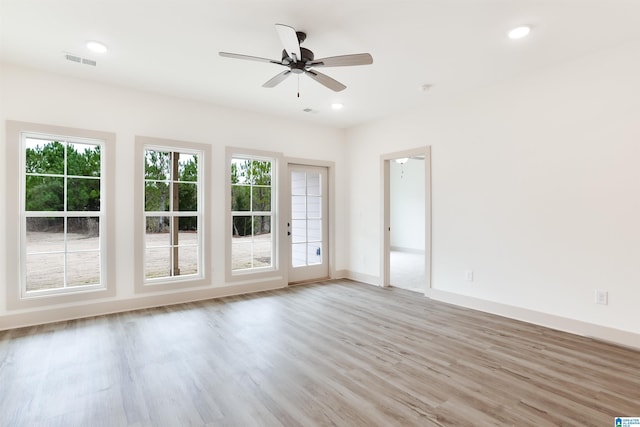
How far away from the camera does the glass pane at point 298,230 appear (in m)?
5.87

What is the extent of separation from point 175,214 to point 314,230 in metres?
2.45

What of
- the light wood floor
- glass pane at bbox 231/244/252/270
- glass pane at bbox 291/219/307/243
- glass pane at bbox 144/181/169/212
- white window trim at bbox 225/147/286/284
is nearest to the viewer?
the light wood floor

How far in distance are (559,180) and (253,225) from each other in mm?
4167

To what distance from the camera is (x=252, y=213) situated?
5371 mm

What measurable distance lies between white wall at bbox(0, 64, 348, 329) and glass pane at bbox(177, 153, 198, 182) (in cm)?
26

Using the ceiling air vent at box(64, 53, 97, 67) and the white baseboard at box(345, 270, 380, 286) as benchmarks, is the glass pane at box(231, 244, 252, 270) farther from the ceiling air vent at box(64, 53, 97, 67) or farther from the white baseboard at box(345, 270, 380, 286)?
the ceiling air vent at box(64, 53, 97, 67)

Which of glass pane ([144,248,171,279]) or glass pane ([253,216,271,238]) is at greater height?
glass pane ([253,216,271,238])

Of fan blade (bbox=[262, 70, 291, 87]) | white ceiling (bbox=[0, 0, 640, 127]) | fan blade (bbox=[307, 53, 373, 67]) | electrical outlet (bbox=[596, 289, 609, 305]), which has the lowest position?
electrical outlet (bbox=[596, 289, 609, 305])

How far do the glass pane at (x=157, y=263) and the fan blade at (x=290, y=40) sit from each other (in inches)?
128

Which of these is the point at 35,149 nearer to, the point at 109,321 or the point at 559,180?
the point at 109,321

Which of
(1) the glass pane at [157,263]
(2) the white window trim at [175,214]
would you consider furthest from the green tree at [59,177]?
(1) the glass pane at [157,263]

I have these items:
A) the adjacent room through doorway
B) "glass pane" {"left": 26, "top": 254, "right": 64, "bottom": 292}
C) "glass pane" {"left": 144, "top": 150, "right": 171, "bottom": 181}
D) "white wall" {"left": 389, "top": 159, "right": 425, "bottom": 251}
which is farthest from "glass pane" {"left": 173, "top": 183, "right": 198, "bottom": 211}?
"white wall" {"left": 389, "top": 159, "right": 425, "bottom": 251}

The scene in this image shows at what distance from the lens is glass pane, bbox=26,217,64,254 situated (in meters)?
3.77

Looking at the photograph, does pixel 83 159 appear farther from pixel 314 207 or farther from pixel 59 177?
pixel 314 207
